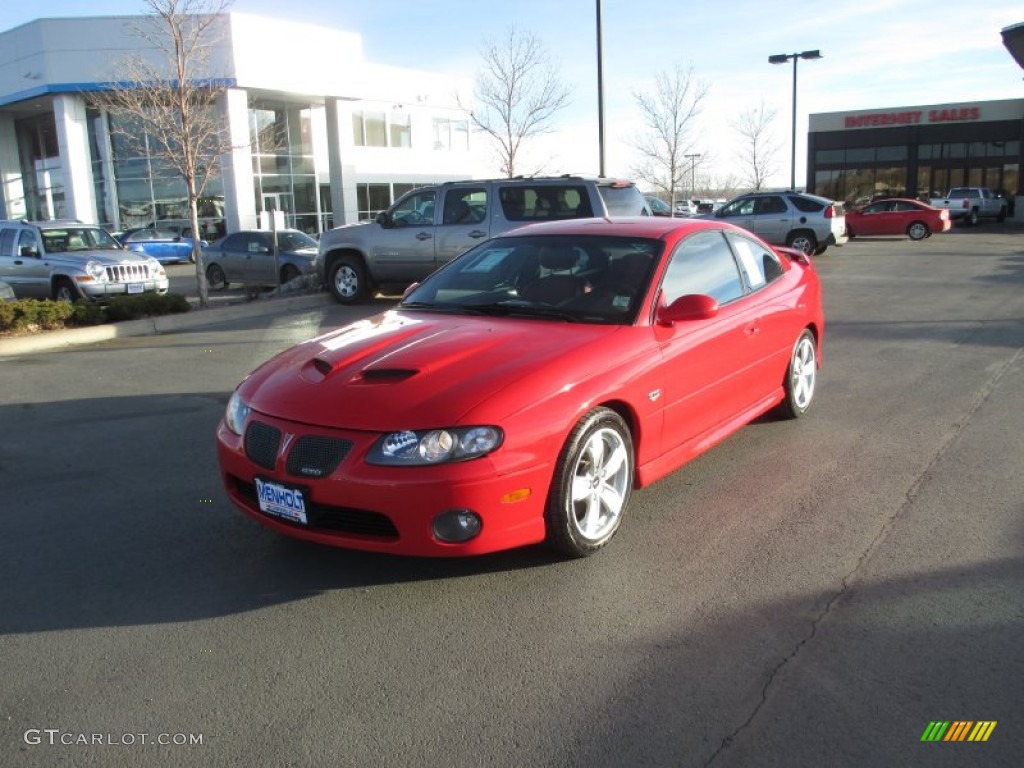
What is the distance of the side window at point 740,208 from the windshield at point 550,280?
18.1 m

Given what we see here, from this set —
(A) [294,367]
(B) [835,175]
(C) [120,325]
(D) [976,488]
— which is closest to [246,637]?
(A) [294,367]

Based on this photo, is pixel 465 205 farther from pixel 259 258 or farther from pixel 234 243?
pixel 234 243

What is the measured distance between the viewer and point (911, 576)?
3.83 metres

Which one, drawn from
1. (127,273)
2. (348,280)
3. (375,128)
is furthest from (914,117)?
(127,273)

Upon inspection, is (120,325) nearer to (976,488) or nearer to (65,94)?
(976,488)

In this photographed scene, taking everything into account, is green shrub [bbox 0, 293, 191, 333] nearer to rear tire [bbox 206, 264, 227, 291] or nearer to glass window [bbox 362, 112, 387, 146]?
rear tire [bbox 206, 264, 227, 291]

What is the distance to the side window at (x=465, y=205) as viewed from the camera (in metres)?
13.1

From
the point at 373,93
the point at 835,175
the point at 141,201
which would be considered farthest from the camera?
the point at 835,175

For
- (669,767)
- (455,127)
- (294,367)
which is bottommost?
(669,767)

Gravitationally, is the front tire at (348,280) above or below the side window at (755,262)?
below

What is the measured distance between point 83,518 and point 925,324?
9.86 meters

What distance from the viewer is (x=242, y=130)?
1332 inches

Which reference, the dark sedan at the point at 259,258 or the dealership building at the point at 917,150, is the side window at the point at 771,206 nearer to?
the dark sedan at the point at 259,258

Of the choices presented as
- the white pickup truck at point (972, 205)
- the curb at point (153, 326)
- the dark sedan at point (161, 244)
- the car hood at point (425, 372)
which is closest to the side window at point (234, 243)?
the curb at point (153, 326)
